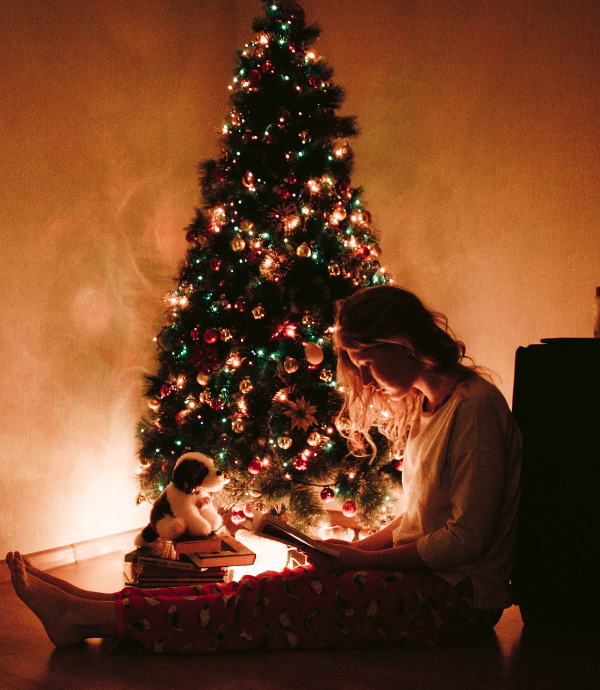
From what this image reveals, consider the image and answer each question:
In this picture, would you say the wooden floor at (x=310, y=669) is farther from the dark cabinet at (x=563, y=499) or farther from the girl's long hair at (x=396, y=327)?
the girl's long hair at (x=396, y=327)

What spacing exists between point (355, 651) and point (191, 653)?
0.36 metres

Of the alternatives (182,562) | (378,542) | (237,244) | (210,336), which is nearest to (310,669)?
(378,542)

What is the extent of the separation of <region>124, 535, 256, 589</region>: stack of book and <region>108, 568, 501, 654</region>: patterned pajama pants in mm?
467

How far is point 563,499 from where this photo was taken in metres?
1.54

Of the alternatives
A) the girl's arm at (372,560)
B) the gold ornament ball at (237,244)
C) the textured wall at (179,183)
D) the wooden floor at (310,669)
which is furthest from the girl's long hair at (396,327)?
the textured wall at (179,183)

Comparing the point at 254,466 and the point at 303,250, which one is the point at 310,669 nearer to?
the point at 254,466

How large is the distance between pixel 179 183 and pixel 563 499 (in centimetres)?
200

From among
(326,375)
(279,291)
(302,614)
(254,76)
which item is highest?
(254,76)

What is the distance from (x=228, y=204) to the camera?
2.18 meters

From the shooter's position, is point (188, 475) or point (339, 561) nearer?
point (339, 561)

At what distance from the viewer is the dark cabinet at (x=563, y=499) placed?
1.53m

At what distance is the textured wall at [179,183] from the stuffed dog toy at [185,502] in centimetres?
50

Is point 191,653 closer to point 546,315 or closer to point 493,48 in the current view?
point 546,315

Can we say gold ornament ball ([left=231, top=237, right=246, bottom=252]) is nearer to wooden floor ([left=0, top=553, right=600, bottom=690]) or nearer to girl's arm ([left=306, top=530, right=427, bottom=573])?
girl's arm ([left=306, top=530, right=427, bottom=573])
